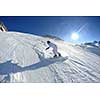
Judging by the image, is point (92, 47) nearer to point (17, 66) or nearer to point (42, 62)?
point (42, 62)

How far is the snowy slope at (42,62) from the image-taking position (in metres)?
3.30

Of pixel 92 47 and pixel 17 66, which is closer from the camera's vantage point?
pixel 17 66

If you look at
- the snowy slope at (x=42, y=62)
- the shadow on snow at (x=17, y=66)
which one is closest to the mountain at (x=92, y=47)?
the snowy slope at (x=42, y=62)

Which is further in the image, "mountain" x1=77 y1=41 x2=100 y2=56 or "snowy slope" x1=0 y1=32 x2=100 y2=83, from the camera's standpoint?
"mountain" x1=77 y1=41 x2=100 y2=56

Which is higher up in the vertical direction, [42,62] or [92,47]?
[92,47]

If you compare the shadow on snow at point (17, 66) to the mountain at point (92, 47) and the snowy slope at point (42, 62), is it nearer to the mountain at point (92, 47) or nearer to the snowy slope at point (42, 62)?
the snowy slope at point (42, 62)

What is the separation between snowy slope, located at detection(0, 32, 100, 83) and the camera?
10.8 ft

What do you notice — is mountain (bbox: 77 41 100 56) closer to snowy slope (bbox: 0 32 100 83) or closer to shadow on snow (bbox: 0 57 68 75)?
snowy slope (bbox: 0 32 100 83)

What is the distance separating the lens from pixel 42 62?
3518 millimetres

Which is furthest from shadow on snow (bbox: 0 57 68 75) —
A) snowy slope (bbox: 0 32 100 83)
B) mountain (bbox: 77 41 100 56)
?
mountain (bbox: 77 41 100 56)

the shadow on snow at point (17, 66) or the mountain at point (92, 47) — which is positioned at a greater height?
the mountain at point (92, 47)

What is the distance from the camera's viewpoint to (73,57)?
3.59 m

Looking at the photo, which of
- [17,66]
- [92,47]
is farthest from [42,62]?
[92,47]
